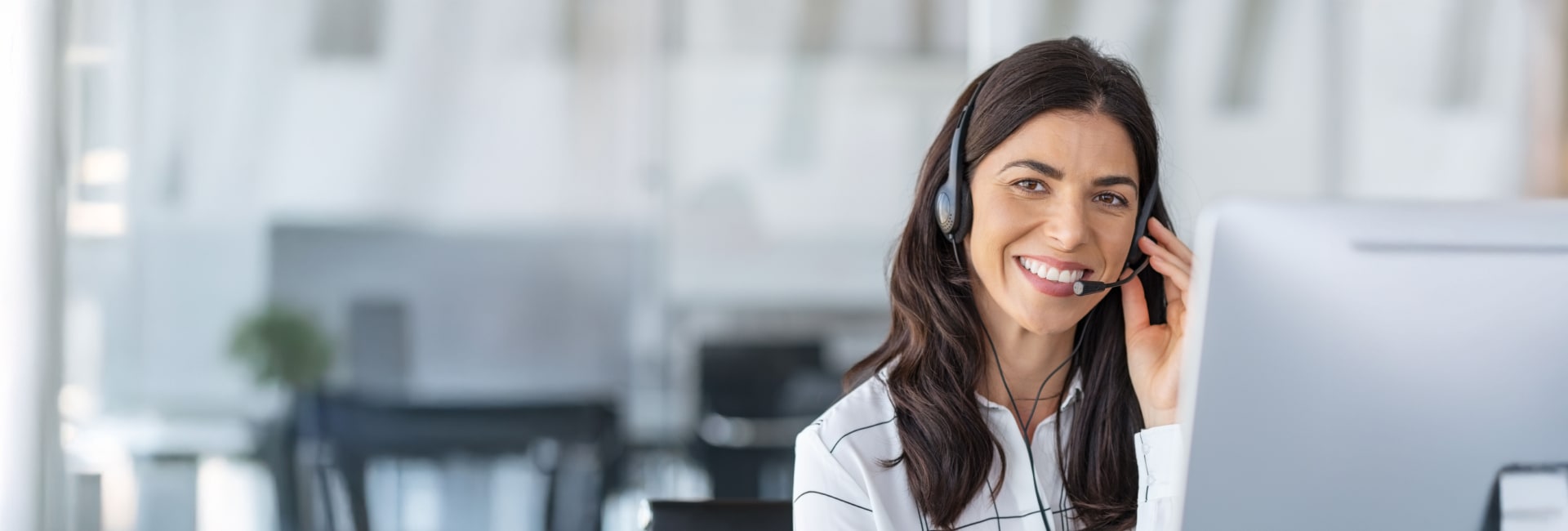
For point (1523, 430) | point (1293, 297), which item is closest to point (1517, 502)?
point (1523, 430)

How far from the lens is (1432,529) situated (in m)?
0.75

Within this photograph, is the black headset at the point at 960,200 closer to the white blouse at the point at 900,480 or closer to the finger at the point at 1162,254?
the finger at the point at 1162,254

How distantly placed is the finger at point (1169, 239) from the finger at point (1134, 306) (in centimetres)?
7

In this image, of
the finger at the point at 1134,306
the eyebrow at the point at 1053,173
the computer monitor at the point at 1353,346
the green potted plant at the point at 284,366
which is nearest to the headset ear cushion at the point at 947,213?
the eyebrow at the point at 1053,173

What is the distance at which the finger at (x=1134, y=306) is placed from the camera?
4.42 ft

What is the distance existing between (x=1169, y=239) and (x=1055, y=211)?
0.45ft

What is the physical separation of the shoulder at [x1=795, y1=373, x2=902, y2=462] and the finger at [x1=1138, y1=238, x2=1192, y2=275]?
1.10ft

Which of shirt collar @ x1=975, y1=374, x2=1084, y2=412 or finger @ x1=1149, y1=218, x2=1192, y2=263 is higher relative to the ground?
finger @ x1=1149, y1=218, x2=1192, y2=263

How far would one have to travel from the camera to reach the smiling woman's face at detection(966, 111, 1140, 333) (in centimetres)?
131

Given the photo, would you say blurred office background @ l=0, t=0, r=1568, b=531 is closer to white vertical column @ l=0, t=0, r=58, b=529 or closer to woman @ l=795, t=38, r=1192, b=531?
white vertical column @ l=0, t=0, r=58, b=529

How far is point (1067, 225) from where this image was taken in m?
1.28

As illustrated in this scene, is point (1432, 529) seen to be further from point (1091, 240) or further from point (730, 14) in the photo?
point (730, 14)

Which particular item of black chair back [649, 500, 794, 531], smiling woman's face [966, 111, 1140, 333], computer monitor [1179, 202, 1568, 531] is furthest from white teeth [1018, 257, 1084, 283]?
computer monitor [1179, 202, 1568, 531]

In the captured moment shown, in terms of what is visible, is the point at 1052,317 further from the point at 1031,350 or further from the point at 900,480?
the point at 900,480
